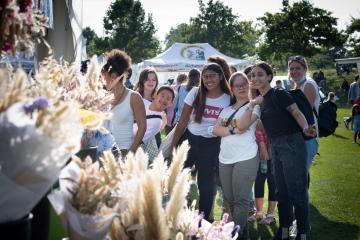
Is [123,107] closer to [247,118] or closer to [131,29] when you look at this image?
[247,118]

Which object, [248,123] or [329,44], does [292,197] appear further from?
[329,44]

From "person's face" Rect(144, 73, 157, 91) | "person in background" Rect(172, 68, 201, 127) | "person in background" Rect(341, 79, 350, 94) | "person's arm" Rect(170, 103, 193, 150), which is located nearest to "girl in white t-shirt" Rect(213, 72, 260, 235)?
"person's arm" Rect(170, 103, 193, 150)

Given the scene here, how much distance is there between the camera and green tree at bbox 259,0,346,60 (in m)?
41.0

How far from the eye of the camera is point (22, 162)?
841 mm

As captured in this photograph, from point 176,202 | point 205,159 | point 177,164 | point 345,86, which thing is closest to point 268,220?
point 205,159

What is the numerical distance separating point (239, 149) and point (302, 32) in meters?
40.1

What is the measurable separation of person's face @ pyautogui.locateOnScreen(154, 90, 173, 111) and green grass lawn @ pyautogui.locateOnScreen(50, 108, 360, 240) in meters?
1.70

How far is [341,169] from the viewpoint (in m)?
8.62

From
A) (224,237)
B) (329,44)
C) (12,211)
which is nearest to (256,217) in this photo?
(224,237)

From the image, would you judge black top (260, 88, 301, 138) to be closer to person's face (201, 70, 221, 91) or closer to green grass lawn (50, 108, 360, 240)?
person's face (201, 70, 221, 91)

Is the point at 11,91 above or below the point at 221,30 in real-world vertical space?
below

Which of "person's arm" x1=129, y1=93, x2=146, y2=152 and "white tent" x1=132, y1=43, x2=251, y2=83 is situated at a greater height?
"white tent" x1=132, y1=43, x2=251, y2=83

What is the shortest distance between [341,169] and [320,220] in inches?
145

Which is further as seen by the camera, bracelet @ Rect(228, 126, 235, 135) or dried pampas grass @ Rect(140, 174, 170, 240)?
bracelet @ Rect(228, 126, 235, 135)
